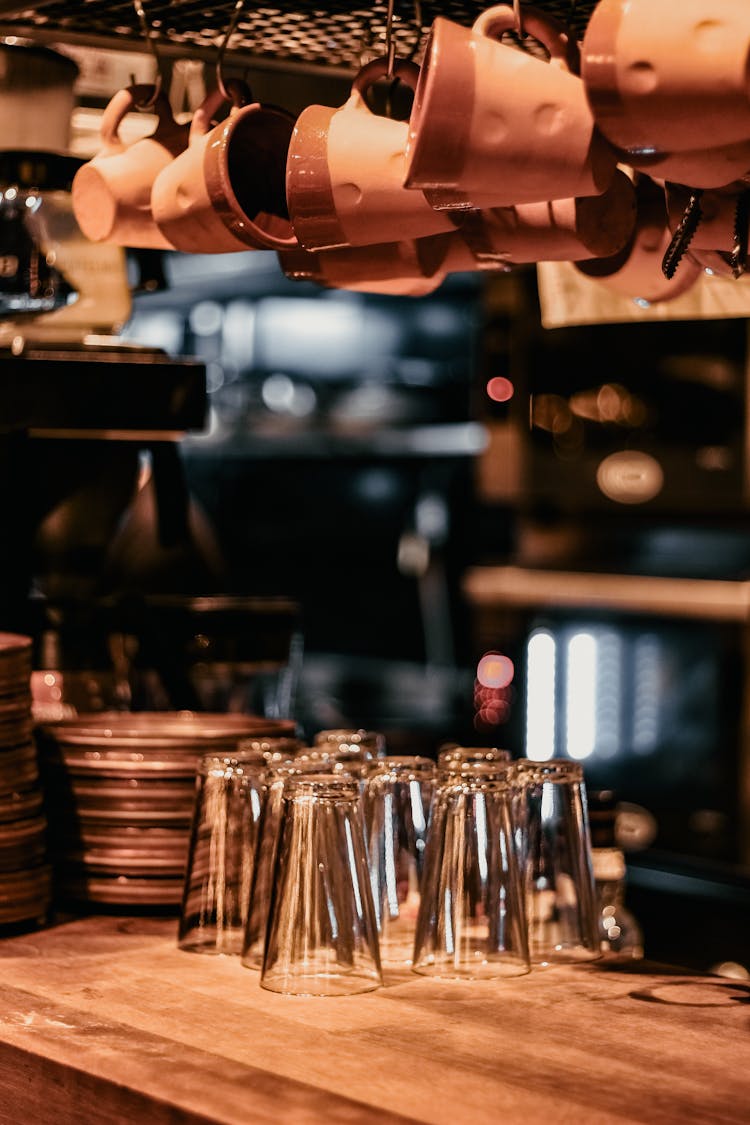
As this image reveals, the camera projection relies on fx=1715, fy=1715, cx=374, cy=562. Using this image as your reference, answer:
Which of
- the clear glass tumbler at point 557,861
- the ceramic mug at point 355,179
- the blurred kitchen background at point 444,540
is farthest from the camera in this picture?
the blurred kitchen background at point 444,540

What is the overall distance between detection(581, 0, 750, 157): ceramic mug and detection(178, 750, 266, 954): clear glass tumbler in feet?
2.62

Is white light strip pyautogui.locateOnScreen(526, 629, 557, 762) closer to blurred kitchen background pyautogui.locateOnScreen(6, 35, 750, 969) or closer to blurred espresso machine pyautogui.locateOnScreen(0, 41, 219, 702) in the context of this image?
blurred kitchen background pyautogui.locateOnScreen(6, 35, 750, 969)

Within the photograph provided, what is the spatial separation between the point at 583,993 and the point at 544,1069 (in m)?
0.23

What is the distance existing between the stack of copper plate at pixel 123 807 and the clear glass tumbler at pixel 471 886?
0.36 meters

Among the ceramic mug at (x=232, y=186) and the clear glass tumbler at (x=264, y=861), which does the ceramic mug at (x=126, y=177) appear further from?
the clear glass tumbler at (x=264, y=861)

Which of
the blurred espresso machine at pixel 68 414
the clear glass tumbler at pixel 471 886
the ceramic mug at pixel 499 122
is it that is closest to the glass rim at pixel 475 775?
the clear glass tumbler at pixel 471 886

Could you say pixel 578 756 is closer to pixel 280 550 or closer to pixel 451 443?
pixel 451 443

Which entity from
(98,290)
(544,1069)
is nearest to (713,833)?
(98,290)

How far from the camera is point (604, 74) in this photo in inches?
39.0

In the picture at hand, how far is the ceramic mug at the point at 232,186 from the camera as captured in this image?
1426mm

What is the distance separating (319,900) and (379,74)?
2.18ft

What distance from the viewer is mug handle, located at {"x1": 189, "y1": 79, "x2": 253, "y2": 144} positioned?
4.86ft

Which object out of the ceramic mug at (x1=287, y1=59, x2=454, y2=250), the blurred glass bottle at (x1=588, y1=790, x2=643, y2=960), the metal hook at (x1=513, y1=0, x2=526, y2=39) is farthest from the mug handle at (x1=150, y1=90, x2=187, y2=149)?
the blurred glass bottle at (x1=588, y1=790, x2=643, y2=960)

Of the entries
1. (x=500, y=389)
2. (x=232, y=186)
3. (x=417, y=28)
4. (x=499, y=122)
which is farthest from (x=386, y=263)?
(x=500, y=389)
